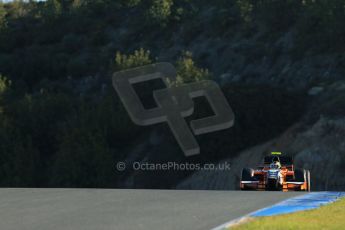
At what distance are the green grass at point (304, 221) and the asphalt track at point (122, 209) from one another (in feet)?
2.32

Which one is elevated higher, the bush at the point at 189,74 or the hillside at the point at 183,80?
the bush at the point at 189,74

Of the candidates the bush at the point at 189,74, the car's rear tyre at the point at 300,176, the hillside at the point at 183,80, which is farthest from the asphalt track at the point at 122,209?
the bush at the point at 189,74

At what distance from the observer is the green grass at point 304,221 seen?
1222 centimetres

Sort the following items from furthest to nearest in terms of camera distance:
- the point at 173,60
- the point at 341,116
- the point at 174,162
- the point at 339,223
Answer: the point at 173,60, the point at 174,162, the point at 341,116, the point at 339,223

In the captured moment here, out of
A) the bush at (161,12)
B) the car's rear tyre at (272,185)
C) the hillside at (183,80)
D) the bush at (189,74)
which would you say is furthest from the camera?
the bush at (161,12)

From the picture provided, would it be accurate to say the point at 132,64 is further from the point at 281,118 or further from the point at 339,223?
the point at 339,223

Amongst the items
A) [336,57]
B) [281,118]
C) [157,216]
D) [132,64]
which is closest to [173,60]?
[132,64]

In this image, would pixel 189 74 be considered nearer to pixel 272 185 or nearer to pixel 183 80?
pixel 183 80

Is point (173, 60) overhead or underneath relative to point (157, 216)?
underneath

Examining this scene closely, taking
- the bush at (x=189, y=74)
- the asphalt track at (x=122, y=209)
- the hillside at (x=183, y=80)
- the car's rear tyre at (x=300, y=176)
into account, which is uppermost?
the asphalt track at (x=122, y=209)

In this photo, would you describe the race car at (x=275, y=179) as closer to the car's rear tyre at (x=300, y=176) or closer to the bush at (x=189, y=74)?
the car's rear tyre at (x=300, y=176)

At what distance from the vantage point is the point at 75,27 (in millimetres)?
69188

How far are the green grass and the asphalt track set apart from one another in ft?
2.32

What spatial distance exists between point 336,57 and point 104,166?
16132 millimetres
